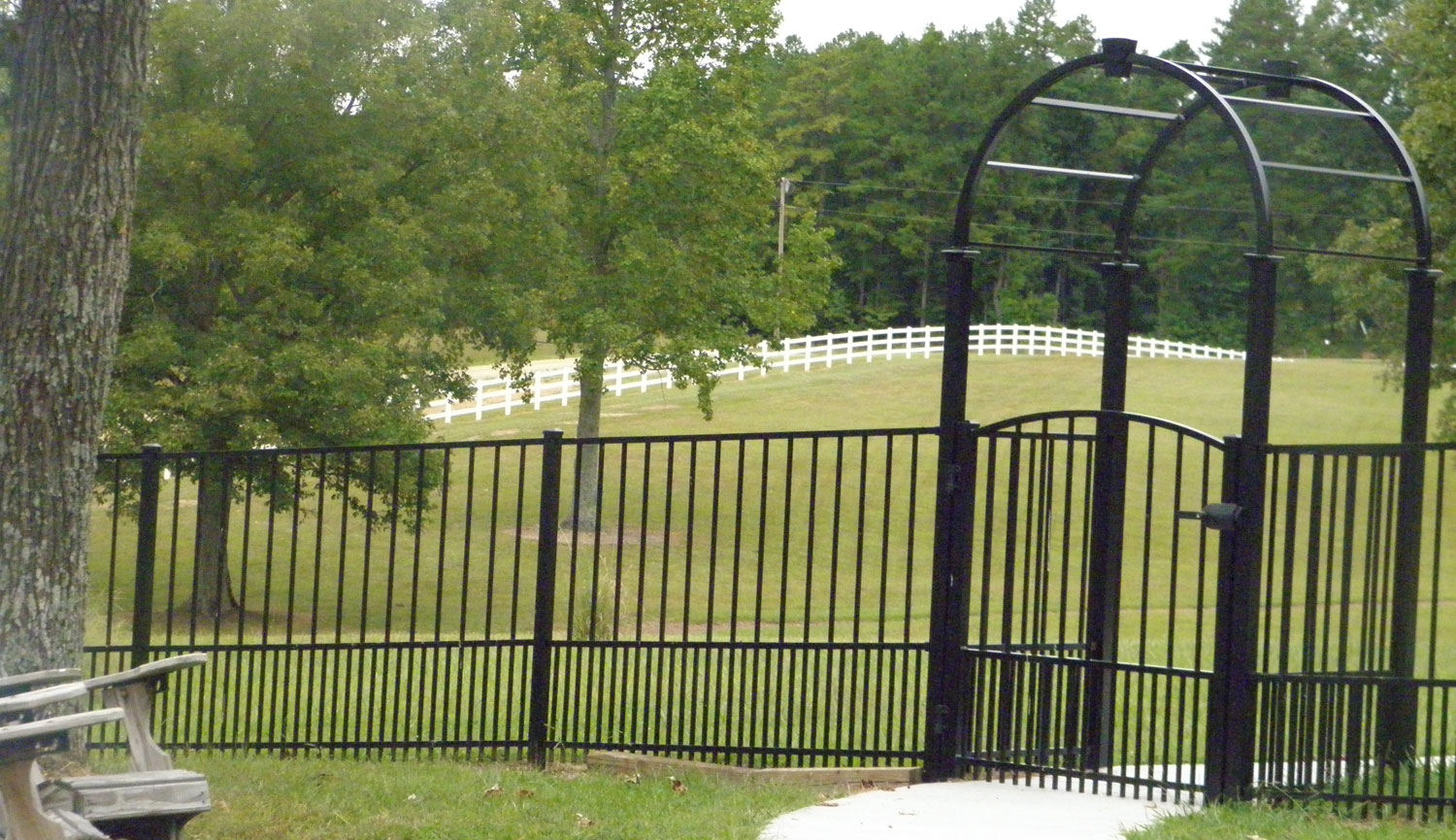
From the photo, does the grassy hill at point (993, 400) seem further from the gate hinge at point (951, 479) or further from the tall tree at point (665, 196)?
the gate hinge at point (951, 479)

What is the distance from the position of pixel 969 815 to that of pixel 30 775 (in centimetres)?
339

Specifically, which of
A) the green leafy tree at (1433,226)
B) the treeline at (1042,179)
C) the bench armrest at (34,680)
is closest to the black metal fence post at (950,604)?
the bench armrest at (34,680)

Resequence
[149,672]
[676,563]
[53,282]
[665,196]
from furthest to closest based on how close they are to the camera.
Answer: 1. [665,196]
2. [676,563]
3. [53,282]
4. [149,672]

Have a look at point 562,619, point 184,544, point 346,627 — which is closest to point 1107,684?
point 562,619

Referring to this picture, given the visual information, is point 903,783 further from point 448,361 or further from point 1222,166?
point 1222,166

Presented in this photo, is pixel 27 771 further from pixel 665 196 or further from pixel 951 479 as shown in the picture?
pixel 665 196

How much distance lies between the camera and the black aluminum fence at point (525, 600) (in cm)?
720

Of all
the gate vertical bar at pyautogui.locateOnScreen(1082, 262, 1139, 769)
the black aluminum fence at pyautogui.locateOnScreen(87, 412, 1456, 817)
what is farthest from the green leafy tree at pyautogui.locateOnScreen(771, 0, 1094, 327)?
the gate vertical bar at pyautogui.locateOnScreen(1082, 262, 1139, 769)

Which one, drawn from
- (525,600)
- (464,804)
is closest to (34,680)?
(464,804)

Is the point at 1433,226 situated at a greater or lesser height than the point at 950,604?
greater

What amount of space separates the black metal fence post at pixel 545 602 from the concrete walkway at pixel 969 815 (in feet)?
5.87

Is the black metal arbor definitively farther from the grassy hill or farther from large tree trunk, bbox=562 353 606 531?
the grassy hill

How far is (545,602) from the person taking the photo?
727 cm

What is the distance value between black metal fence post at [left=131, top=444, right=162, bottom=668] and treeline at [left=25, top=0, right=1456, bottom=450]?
39.6ft
